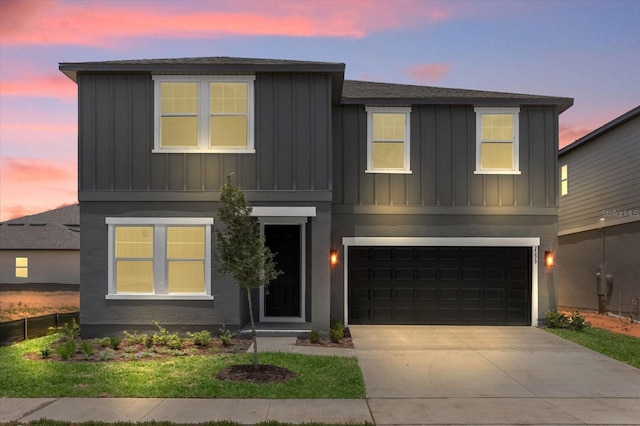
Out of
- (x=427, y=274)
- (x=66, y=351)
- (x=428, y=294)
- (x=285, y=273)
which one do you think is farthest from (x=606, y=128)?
(x=66, y=351)

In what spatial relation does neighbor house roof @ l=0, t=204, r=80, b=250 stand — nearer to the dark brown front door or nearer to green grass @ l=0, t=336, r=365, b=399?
the dark brown front door

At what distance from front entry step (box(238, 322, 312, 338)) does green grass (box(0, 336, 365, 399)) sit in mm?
2082

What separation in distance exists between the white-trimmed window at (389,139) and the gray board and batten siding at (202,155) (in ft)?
8.20

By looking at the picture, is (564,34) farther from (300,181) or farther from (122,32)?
(122,32)

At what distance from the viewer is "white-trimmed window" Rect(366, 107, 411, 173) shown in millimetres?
15828

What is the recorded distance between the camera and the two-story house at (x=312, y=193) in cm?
1353

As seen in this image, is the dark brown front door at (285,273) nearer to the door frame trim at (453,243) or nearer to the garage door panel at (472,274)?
the door frame trim at (453,243)

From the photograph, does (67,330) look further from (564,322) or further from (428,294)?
(564,322)

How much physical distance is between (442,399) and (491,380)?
1.64 m

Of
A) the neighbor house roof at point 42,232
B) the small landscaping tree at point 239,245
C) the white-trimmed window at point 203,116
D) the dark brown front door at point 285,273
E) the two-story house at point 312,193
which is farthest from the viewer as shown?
the neighbor house roof at point 42,232

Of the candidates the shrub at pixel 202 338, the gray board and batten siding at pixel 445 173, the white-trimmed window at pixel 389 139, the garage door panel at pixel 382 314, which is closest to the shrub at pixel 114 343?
the shrub at pixel 202 338

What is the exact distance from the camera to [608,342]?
44.6 feet

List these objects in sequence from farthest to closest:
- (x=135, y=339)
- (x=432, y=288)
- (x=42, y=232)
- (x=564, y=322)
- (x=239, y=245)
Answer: (x=42, y=232) → (x=432, y=288) → (x=564, y=322) → (x=135, y=339) → (x=239, y=245)

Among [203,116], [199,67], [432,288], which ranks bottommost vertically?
[432,288]
